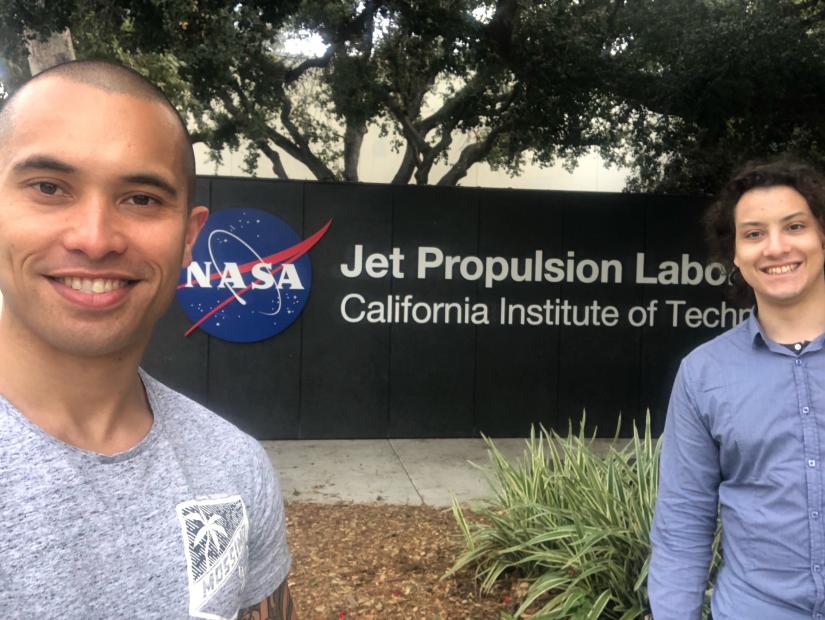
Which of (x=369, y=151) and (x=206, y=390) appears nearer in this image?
(x=206, y=390)

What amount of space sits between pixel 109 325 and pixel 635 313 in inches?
280

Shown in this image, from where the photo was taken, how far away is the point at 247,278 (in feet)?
23.4

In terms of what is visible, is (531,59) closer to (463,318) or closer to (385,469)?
(463,318)

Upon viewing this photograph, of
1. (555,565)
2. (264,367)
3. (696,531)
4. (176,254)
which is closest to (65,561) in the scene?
(176,254)

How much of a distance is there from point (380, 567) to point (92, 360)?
3.39 metres

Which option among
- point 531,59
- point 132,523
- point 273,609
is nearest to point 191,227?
point 132,523

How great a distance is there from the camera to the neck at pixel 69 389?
3.70ft

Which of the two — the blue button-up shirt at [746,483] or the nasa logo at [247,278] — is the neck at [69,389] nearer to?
the blue button-up shirt at [746,483]

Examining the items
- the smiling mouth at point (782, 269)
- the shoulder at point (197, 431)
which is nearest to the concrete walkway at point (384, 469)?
the smiling mouth at point (782, 269)

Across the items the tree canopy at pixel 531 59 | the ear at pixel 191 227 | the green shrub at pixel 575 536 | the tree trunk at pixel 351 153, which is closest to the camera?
the ear at pixel 191 227

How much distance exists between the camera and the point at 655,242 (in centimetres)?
773

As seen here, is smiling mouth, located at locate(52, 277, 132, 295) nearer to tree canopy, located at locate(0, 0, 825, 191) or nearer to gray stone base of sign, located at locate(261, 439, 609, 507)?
gray stone base of sign, located at locate(261, 439, 609, 507)

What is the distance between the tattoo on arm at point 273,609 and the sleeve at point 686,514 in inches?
43.3

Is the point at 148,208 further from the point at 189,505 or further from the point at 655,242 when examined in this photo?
the point at 655,242
